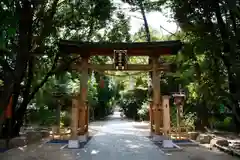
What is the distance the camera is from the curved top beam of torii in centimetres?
1253

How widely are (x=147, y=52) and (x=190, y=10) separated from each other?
12.2 ft

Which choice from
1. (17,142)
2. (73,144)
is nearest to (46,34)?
(17,142)

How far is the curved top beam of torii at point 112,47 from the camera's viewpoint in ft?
41.1

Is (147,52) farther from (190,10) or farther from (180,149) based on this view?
(180,149)

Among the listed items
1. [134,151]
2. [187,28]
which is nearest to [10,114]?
[134,151]

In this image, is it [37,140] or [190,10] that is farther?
[37,140]

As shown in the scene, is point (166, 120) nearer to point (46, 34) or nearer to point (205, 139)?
point (205, 139)

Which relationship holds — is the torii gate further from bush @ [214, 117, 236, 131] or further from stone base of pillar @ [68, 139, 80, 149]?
bush @ [214, 117, 236, 131]

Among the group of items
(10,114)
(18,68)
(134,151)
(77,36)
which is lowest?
(134,151)

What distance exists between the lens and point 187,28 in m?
10.7

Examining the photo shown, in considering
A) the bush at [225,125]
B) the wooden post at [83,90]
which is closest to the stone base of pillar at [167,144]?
the wooden post at [83,90]

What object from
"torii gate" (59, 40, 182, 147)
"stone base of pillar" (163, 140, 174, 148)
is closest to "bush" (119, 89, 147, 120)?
"torii gate" (59, 40, 182, 147)

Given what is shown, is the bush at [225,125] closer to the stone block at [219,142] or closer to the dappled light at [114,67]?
the dappled light at [114,67]

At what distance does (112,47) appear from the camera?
12.7 meters
